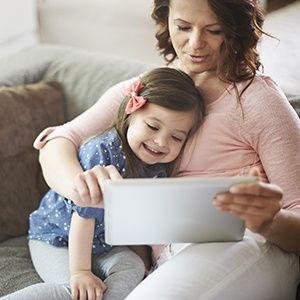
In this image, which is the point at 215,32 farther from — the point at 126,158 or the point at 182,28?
the point at 126,158

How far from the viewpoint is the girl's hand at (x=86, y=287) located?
146 centimetres

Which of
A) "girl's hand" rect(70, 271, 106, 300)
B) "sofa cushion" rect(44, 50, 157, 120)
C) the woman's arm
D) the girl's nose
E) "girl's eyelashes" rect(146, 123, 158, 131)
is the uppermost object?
"girl's eyelashes" rect(146, 123, 158, 131)

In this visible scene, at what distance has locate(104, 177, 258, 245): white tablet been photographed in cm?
120

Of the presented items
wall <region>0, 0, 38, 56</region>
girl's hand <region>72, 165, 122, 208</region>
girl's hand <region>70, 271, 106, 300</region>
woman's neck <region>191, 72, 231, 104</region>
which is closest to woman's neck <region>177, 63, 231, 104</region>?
woman's neck <region>191, 72, 231, 104</region>

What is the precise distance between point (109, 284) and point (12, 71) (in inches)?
34.9

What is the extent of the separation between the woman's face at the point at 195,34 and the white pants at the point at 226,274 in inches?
16.3

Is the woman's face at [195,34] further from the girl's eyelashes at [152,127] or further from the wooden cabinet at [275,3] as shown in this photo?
the wooden cabinet at [275,3]

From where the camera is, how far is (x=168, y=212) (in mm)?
1268

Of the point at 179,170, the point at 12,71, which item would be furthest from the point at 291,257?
the point at 12,71

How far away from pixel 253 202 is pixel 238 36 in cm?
45

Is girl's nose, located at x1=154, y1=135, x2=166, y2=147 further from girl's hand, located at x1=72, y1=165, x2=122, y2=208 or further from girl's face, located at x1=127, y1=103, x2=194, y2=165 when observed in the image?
girl's hand, located at x1=72, y1=165, x2=122, y2=208

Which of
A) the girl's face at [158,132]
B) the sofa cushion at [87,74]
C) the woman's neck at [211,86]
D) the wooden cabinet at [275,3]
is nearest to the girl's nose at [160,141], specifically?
the girl's face at [158,132]

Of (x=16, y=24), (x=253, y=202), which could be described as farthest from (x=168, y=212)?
(x=16, y=24)

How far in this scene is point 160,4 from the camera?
1594mm
